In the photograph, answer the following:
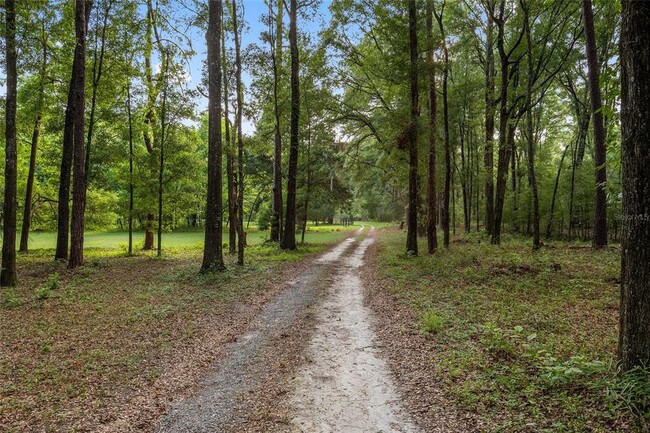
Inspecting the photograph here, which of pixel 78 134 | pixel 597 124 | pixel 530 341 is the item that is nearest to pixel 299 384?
pixel 530 341

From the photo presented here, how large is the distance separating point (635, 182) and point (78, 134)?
51.4 feet

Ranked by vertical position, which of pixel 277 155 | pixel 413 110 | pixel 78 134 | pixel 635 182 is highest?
pixel 413 110

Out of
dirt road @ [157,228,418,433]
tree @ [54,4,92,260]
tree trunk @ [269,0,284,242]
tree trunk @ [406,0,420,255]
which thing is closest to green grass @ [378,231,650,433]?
dirt road @ [157,228,418,433]

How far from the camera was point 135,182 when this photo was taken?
1873 centimetres

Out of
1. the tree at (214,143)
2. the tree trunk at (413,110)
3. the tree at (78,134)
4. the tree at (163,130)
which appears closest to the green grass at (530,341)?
the tree trunk at (413,110)

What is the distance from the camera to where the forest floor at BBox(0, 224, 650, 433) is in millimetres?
3963

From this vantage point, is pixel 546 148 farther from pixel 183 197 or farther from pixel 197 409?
pixel 197 409

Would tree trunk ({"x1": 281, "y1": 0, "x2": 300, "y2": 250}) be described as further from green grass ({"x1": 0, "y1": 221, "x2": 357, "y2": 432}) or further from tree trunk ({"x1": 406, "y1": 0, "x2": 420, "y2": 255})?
tree trunk ({"x1": 406, "y1": 0, "x2": 420, "y2": 255})

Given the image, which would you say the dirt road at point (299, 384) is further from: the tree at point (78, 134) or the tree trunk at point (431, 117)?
the tree at point (78, 134)

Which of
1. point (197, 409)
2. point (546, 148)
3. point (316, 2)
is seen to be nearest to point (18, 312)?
point (197, 409)

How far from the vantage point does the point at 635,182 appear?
3684mm

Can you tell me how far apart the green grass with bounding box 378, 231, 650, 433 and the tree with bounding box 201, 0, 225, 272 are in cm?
615

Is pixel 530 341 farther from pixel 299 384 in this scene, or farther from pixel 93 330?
pixel 93 330

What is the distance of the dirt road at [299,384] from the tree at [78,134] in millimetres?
9404
